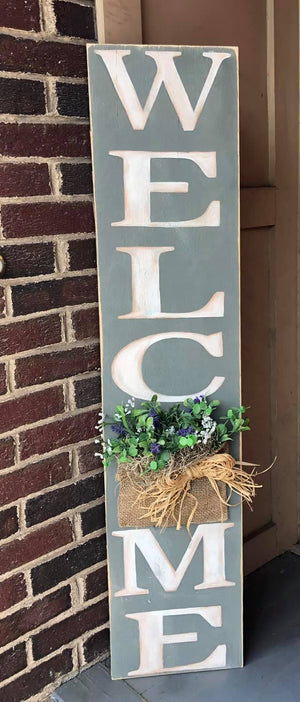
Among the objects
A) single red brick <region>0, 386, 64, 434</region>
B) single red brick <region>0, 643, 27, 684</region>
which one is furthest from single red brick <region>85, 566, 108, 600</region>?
single red brick <region>0, 386, 64, 434</region>

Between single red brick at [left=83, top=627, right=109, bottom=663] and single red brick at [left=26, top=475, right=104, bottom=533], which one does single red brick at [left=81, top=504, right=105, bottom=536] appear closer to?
single red brick at [left=26, top=475, right=104, bottom=533]

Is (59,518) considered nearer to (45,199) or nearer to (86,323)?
(86,323)

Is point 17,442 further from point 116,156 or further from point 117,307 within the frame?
point 116,156

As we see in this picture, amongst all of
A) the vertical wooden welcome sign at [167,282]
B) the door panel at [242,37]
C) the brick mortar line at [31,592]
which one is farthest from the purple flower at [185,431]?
the door panel at [242,37]

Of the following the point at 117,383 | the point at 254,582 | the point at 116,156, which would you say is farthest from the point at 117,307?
the point at 254,582

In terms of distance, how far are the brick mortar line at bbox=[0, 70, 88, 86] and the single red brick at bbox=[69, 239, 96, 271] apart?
351mm

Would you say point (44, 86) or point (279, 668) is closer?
point (44, 86)

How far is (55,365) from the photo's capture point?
156 cm

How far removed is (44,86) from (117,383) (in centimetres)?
67

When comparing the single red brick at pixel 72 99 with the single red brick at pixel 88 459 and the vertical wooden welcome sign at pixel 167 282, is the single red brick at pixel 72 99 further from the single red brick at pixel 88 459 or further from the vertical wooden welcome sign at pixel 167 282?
the single red brick at pixel 88 459

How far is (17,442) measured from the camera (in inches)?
59.2

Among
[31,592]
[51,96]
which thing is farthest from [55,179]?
[31,592]

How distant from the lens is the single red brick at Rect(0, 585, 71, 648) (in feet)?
5.07

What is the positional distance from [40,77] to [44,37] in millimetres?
83
